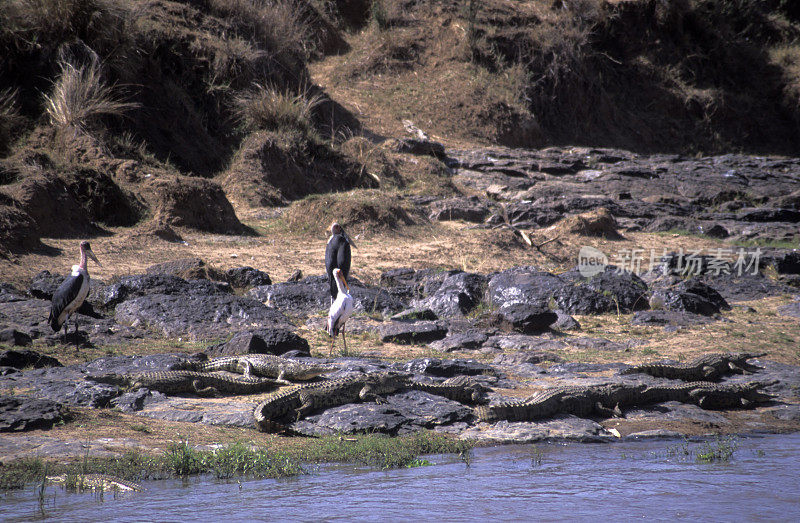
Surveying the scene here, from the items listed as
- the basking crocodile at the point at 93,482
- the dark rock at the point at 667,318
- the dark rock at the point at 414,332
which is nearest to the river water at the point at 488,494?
the basking crocodile at the point at 93,482

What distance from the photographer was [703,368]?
714cm

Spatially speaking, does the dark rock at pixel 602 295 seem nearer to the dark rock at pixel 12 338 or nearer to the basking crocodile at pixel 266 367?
the basking crocodile at pixel 266 367

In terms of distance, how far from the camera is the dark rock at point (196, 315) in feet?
28.7

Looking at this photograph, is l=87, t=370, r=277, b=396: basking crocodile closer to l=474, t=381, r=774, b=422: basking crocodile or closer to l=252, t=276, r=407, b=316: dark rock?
l=474, t=381, r=774, b=422: basking crocodile

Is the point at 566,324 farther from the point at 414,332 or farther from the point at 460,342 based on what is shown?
the point at 414,332

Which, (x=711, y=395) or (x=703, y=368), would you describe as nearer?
(x=711, y=395)

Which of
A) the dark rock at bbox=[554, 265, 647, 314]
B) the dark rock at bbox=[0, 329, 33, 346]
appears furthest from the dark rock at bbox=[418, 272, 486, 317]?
the dark rock at bbox=[0, 329, 33, 346]

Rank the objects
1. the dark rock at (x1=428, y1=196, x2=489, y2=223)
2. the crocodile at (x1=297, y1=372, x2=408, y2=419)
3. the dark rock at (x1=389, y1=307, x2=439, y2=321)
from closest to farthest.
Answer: the crocodile at (x1=297, y1=372, x2=408, y2=419)
the dark rock at (x1=389, y1=307, x2=439, y2=321)
the dark rock at (x1=428, y1=196, x2=489, y2=223)

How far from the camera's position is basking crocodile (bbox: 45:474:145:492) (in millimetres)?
3836

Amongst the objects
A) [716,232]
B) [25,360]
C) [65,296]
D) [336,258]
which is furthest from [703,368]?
[716,232]

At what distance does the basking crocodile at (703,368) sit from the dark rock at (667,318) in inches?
85.6

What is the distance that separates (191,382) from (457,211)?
1130 centimetres

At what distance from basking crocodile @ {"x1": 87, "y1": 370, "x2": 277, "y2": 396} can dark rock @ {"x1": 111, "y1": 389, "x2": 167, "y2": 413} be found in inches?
4.0

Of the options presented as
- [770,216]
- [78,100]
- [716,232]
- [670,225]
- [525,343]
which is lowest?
[525,343]
